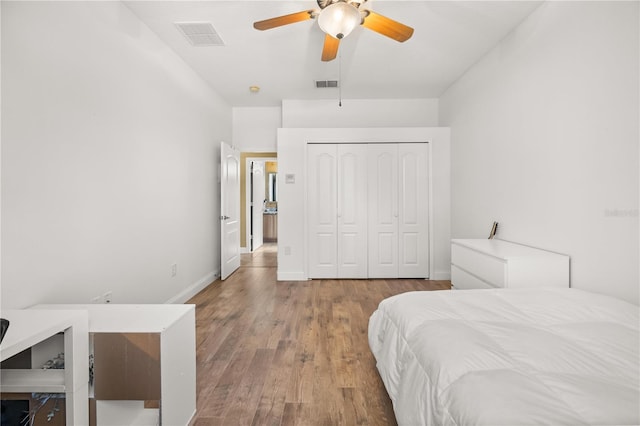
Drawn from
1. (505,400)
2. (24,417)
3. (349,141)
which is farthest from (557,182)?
(24,417)

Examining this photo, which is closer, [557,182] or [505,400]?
[505,400]

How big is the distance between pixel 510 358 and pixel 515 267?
1.43m

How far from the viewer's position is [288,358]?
2.32 metres

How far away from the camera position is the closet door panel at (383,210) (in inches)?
183

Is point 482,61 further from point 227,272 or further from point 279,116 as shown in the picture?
point 227,272

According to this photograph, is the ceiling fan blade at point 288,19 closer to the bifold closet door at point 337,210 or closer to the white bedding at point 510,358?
the white bedding at point 510,358

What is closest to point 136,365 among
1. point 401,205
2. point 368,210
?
point 368,210

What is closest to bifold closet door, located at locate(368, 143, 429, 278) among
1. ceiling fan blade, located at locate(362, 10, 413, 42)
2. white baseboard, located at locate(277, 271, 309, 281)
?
white baseboard, located at locate(277, 271, 309, 281)

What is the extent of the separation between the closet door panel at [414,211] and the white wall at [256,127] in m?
2.28

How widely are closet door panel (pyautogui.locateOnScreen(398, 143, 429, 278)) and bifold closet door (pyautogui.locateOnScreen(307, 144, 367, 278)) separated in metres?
0.56

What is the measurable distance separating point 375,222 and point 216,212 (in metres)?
2.41

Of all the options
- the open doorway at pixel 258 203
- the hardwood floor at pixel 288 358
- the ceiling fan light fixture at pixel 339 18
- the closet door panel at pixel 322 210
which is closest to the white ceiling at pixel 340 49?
the ceiling fan light fixture at pixel 339 18

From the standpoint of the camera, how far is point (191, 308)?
5.66 ft

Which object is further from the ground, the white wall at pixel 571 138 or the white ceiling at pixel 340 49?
the white ceiling at pixel 340 49
